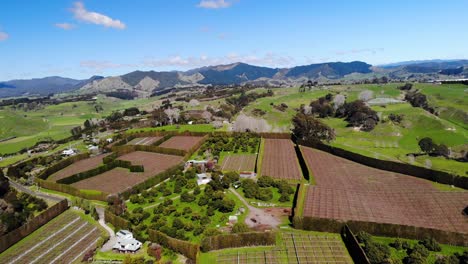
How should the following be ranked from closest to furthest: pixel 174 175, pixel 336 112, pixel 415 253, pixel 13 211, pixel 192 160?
pixel 415 253 → pixel 13 211 → pixel 174 175 → pixel 192 160 → pixel 336 112

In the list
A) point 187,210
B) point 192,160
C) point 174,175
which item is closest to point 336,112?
point 192,160

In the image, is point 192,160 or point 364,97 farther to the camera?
point 364,97

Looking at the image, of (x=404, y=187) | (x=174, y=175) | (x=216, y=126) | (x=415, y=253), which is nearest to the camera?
(x=415, y=253)

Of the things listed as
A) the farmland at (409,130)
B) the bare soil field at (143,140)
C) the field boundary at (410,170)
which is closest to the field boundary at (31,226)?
the bare soil field at (143,140)

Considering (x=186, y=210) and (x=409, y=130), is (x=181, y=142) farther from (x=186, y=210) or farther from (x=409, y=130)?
(x=409, y=130)

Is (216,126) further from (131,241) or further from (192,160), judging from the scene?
(131,241)

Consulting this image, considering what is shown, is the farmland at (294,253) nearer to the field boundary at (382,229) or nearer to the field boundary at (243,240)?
the field boundary at (243,240)

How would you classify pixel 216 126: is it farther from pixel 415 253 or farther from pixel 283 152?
pixel 415 253

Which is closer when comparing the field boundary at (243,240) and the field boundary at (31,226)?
the field boundary at (243,240)
